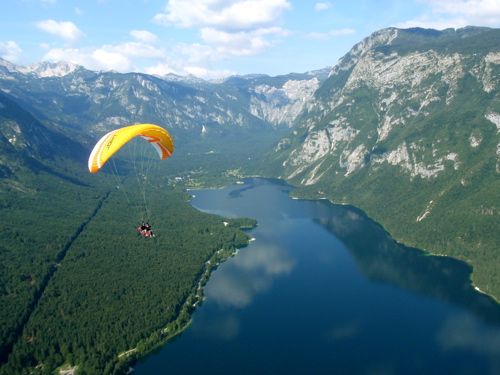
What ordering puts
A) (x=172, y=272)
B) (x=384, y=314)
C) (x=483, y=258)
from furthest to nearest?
(x=483, y=258)
(x=172, y=272)
(x=384, y=314)

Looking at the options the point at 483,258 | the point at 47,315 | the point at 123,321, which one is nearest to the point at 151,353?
the point at 123,321

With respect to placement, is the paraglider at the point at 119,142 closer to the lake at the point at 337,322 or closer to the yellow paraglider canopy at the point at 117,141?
the yellow paraglider canopy at the point at 117,141

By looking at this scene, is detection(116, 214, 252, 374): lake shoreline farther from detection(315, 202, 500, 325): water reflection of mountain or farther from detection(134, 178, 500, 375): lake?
detection(315, 202, 500, 325): water reflection of mountain

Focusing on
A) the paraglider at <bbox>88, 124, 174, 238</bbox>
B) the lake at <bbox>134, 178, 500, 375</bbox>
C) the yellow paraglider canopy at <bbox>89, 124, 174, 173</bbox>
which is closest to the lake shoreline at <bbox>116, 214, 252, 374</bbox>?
the lake at <bbox>134, 178, 500, 375</bbox>

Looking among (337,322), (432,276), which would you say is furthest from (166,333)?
(432,276)

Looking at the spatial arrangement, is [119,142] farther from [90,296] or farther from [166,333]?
[90,296]

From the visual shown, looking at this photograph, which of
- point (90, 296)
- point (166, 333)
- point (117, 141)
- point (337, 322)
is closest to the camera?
point (117, 141)

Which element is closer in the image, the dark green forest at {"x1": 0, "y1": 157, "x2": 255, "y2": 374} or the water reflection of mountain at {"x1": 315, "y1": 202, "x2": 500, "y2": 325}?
the dark green forest at {"x1": 0, "y1": 157, "x2": 255, "y2": 374}

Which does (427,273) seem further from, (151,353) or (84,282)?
(84,282)
